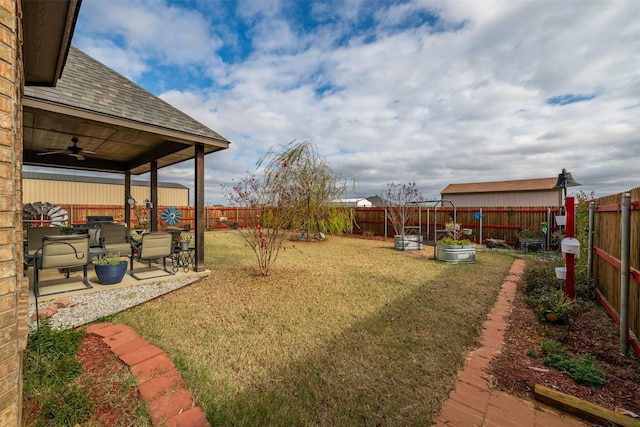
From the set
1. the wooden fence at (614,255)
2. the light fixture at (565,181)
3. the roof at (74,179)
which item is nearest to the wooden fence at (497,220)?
the light fixture at (565,181)

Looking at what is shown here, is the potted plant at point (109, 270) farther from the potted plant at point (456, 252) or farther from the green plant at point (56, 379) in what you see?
the potted plant at point (456, 252)

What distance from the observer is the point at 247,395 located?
205 cm

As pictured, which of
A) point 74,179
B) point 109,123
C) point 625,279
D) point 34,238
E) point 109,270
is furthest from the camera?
point 74,179

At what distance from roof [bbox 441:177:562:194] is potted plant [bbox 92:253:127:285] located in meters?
24.9

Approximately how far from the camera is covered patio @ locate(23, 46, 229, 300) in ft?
13.2

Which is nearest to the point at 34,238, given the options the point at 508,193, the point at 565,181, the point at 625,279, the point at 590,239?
the point at 625,279

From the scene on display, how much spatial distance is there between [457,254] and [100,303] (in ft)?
25.7

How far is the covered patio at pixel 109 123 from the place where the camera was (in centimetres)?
404

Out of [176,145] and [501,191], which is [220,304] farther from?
[501,191]

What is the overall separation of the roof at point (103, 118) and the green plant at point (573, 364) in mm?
5953

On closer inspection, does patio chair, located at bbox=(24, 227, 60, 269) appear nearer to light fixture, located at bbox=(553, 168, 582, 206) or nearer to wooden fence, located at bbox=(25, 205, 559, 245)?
wooden fence, located at bbox=(25, 205, 559, 245)

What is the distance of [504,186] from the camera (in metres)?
22.3

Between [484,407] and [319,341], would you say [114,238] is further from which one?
[484,407]

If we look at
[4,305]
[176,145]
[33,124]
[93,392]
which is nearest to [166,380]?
[93,392]
